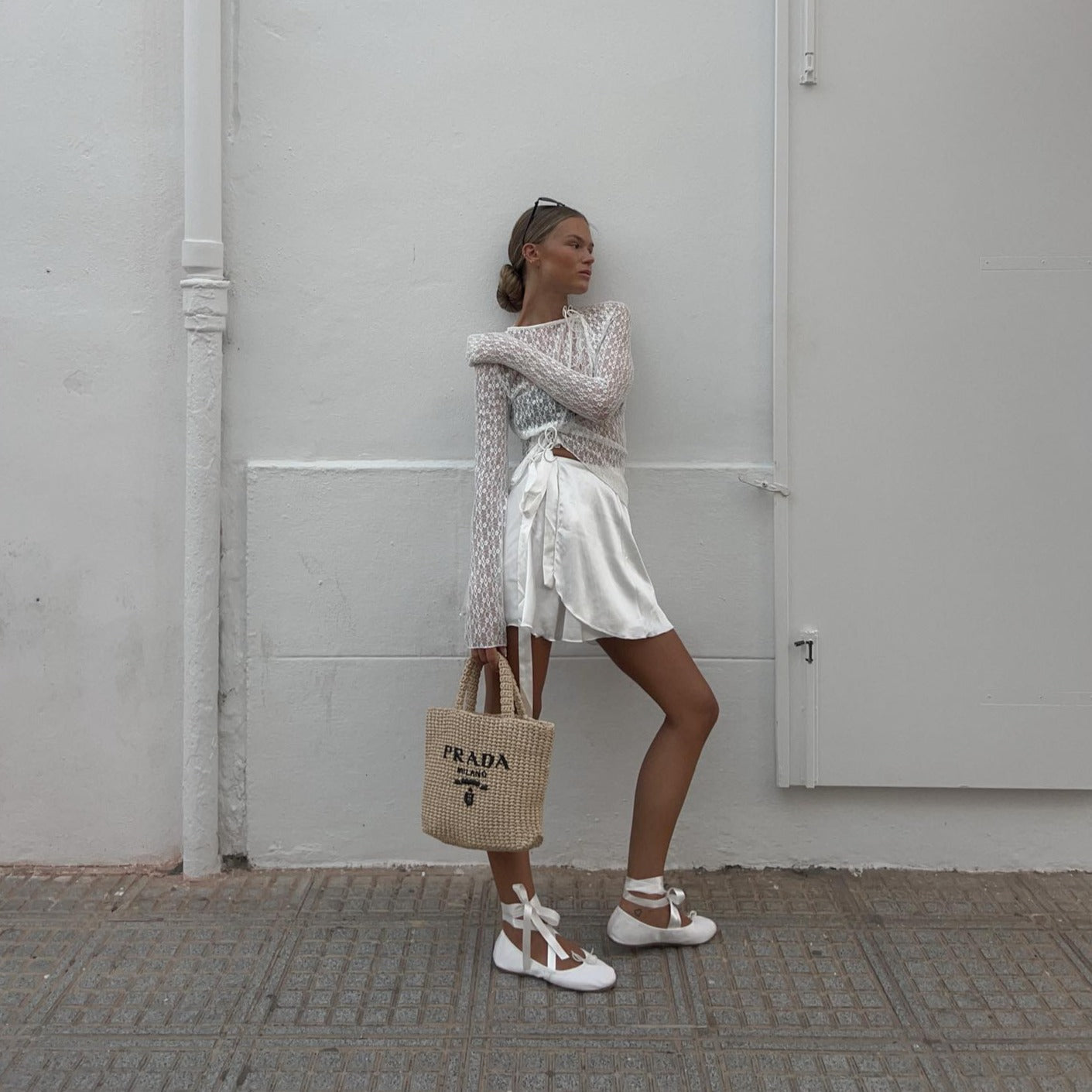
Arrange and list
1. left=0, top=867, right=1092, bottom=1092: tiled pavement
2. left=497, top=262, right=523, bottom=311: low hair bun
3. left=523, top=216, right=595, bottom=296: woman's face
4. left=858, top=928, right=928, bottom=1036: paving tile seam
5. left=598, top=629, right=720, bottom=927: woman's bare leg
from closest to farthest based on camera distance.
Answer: left=0, top=867, right=1092, bottom=1092: tiled pavement → left=858, top=928, right=928, bottom=1036: paving tile seam → left=598, top=629, right=720, bottom=927: woman's bare leg → left=523, top=216, right=595, bottom=296: woman's face → left=497, top=262, right=523, bottom=311: low hair bun

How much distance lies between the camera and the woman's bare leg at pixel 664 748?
3240 mm

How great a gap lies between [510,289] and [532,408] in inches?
19.6

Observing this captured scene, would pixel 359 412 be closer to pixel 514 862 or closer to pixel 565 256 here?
pixel 565 256

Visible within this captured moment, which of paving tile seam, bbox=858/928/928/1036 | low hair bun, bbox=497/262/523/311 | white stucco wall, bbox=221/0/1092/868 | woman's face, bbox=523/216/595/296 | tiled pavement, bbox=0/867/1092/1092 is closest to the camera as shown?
tiled pavement, bbox=0/867/1092/1092

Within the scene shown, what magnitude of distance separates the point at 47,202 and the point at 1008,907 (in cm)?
392

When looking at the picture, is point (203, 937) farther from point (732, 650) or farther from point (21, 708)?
point (732, 650)

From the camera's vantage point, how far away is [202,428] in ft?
12.1

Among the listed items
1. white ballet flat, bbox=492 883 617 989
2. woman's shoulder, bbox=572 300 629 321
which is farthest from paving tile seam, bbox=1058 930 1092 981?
woman's shoulder, bbox=572 300 629 321

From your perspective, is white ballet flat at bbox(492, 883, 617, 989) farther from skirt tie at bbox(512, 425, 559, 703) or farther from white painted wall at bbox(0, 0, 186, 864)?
white painted wall at bbox(0, 0, 186, 864)

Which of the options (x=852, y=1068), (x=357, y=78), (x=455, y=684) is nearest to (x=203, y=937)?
(x=455, y=684)

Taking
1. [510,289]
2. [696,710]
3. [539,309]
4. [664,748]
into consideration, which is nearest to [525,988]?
[664,748]

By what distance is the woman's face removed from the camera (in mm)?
3379

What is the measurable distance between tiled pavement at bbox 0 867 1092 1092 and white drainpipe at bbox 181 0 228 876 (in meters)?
0.31

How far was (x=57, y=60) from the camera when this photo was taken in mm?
3697
